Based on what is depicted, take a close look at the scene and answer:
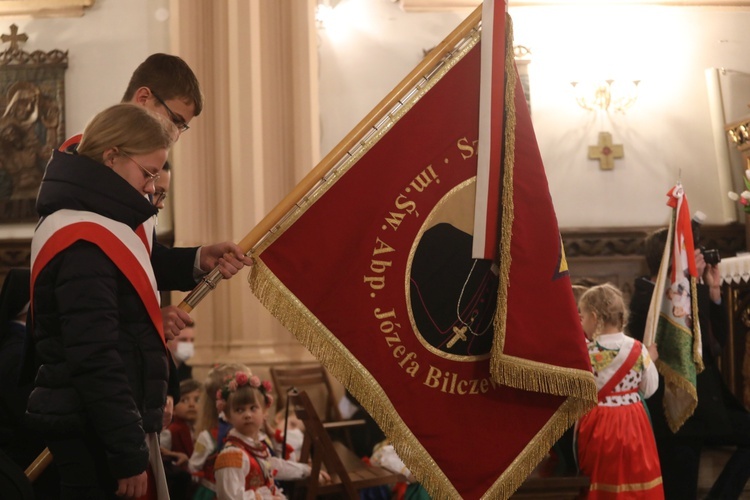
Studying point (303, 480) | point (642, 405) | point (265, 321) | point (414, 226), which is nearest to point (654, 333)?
point (642, 405)

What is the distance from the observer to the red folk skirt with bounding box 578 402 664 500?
4.44m

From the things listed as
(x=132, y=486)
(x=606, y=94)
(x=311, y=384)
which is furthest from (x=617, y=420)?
(x=606, y=94)

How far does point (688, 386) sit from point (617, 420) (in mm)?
676

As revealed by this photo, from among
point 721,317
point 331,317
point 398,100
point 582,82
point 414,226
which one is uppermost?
point 582,82

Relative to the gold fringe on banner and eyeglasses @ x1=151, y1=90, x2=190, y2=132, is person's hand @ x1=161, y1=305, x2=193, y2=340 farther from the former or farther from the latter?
the gold fringe on banner

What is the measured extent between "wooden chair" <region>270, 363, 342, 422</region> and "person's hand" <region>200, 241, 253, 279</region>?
163 inches

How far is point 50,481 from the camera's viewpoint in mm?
2957

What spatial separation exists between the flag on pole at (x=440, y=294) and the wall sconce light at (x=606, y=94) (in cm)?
638

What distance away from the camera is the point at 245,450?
4.36 metres

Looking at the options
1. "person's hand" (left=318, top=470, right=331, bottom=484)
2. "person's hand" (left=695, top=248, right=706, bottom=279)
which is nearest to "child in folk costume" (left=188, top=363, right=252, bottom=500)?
"person's hand" (left=318, top=470, right=331, bottom=484)

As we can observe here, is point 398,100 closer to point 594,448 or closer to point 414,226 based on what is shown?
point 414,226

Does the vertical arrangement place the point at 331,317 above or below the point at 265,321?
above

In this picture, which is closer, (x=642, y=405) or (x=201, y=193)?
(x=642, y=405)

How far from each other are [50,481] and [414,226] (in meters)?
1.50
